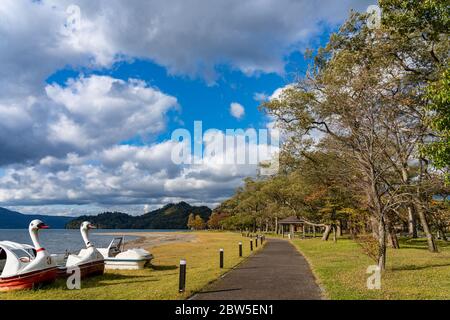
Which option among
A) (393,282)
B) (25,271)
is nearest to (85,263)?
(25,271)

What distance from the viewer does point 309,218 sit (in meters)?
58.5

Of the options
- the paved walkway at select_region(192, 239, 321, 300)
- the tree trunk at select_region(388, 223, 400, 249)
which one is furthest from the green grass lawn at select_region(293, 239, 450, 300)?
the tree trunk at select_region(388, 223, 400, 249)

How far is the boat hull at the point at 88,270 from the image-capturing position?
15.1 metres

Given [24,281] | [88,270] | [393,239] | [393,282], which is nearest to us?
[24,281]

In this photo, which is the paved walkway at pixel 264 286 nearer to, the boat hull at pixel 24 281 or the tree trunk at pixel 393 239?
the boat hull at pixel 24 281

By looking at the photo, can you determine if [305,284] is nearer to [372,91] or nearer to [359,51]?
[372,91]

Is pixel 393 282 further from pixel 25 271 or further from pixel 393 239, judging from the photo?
pixel 393 239

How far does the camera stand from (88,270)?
16.0m

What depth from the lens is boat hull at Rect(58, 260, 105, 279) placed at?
15102mm

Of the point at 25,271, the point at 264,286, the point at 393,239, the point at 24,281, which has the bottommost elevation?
the point at 264,286

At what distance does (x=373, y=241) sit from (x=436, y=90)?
7216mm

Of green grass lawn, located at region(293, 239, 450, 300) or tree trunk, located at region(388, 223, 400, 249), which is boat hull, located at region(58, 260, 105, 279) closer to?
green grass lawn, located at region(293, 239, 450, 300)
